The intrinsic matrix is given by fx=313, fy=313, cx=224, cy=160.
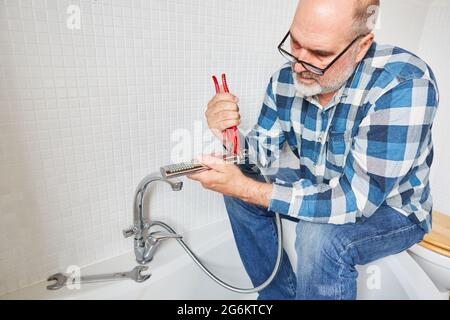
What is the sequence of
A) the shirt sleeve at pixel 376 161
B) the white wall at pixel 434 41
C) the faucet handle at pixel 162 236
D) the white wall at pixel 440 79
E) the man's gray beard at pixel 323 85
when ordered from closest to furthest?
1. the shirt sleeve at pixel 376 161
2. the man's gray beard at pixel 323 85
3. the faucet handle at pixel 162 236
4. the white wall at pixel 434 41
5. the white wall at pixel 440 79

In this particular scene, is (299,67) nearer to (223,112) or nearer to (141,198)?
(223,112)

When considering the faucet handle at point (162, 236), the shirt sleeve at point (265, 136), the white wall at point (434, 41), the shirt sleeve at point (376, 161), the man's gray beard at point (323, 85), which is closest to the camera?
the shirt sleeve at point (376, 161)

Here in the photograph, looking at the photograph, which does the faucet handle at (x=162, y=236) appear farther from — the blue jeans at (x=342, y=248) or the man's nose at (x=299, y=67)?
the man's nose at (x=299, y=67)

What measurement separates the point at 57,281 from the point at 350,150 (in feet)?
2.49

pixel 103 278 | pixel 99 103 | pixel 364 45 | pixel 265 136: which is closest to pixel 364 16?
pixel 364 45

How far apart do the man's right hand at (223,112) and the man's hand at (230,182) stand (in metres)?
0.12

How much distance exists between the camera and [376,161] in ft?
2.03

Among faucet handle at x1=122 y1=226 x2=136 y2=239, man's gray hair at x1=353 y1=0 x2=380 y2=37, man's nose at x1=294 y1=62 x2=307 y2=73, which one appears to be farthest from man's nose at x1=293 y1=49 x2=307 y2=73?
faucet handle at x1=122 y1=226 x2=136 y2=239

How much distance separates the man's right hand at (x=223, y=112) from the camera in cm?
73

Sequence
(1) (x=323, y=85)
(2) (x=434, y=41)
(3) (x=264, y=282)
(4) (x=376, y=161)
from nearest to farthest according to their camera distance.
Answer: (4) (x=376, y=161) < (1) (x=323, y=85) < (3) (x=264, y=282) < (2) (x=434, y=41)

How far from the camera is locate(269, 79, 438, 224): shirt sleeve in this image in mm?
614

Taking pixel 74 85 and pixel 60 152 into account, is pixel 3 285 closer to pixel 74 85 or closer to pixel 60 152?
pixel 60 152

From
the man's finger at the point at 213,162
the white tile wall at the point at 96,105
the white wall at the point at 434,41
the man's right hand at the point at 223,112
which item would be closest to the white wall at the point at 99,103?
the white tile wall at the point at 96,105

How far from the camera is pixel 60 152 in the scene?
28.2 inches
